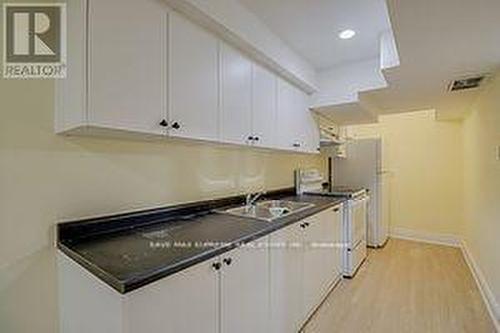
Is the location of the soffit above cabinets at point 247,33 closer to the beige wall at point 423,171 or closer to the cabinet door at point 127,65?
the cabinet door at point 127,65

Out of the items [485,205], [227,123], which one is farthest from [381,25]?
[485,205]

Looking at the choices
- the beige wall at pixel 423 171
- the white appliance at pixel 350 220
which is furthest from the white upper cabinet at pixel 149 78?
the beige wall at pixel 423 171

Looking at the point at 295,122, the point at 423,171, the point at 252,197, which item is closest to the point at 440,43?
the point at 295,122

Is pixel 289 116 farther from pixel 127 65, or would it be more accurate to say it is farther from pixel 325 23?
pixel 127 65

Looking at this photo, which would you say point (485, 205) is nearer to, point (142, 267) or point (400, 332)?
point (400, 332)

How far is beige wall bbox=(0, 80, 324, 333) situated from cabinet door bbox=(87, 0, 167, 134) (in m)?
0.31

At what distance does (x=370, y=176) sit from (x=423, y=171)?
46.6 inches

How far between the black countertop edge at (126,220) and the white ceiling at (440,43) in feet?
5.32

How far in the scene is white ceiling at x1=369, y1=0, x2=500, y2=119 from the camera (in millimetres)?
1340

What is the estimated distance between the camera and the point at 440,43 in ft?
5.60

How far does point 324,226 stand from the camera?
2.54 m

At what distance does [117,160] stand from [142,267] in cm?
75

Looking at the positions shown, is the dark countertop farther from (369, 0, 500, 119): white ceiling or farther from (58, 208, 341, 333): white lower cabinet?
(369, 0, 500, 119): white ceiling

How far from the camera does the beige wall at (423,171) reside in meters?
4.52
